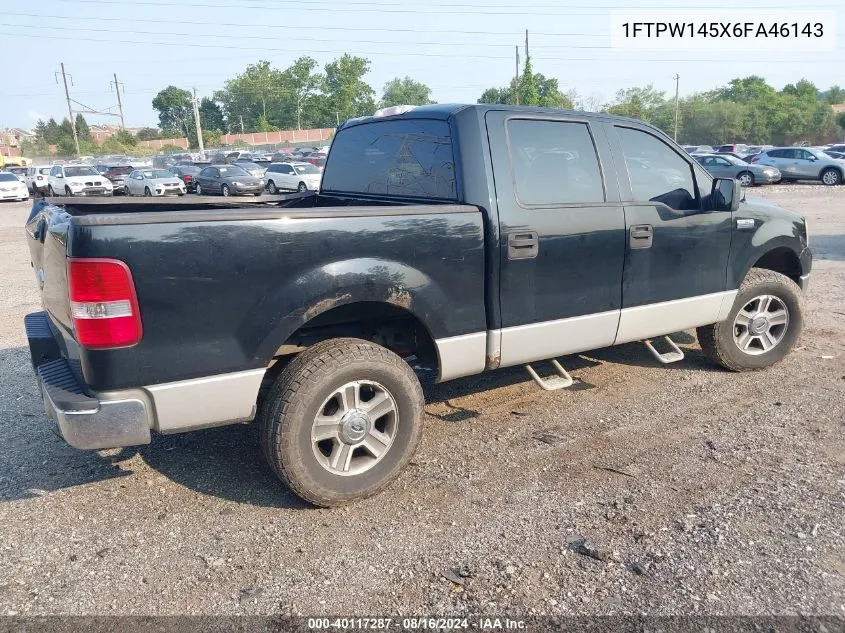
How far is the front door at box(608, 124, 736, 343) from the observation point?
14.3 ft

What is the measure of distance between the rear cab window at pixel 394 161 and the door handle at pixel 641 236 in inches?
50.5

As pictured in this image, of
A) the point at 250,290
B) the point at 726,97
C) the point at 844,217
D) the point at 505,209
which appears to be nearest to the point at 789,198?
the point at 844,217

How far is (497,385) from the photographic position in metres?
5.13

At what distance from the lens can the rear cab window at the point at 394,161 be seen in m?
3.92

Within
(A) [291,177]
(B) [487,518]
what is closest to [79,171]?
(A) [291,177]

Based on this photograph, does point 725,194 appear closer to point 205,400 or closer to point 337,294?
point 337,294

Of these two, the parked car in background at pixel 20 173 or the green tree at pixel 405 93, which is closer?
the parked car in background at pixel 20 173

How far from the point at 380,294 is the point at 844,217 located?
637 inches

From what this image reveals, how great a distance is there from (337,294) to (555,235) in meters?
1.43

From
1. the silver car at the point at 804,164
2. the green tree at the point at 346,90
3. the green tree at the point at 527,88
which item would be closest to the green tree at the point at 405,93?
the green tree at the point at 346,90

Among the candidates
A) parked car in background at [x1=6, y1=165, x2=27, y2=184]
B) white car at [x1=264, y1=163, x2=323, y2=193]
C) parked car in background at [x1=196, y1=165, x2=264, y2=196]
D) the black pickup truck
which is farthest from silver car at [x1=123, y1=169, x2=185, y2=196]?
the black pickup truck

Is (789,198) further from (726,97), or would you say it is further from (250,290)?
(726,97)

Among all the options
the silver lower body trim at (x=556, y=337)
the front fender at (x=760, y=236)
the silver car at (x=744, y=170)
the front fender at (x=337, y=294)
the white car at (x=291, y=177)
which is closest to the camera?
the front fender at (x=337, y=294)

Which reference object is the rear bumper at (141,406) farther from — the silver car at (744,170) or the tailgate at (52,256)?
the silver car at (744,170)
